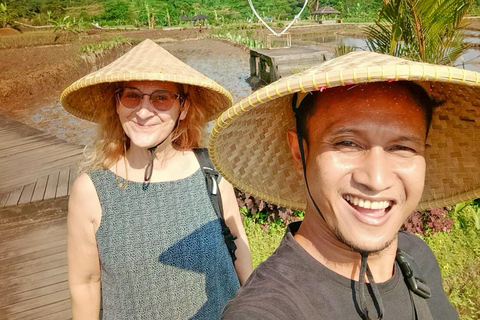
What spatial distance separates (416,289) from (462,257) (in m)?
3.12

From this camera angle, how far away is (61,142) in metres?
6.21

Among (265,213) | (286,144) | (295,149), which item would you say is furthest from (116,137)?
(265,213)

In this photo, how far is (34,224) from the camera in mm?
4078

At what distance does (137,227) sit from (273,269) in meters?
0.87

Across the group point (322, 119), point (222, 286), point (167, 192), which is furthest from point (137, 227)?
point (322, 119)

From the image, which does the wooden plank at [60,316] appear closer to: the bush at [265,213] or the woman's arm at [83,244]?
the woman's arm at [83,244]

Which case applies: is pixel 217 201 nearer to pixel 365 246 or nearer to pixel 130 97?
pixel 130 97

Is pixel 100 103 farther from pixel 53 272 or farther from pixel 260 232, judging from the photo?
pixel 260 232

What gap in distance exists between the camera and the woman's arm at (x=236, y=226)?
6.32ft

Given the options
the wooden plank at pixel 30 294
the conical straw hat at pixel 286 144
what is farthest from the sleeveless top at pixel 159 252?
the wooden plank at pixel 30 294

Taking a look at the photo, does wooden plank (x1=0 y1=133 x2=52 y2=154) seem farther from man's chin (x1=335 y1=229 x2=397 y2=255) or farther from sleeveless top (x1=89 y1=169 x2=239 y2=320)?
man's chin (x1=335 y1=229 x2=397 y2=255)

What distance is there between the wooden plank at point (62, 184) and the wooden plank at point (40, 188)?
0.53 feet

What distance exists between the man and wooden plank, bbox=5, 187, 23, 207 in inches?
160

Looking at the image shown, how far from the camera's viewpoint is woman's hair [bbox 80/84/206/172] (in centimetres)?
186
